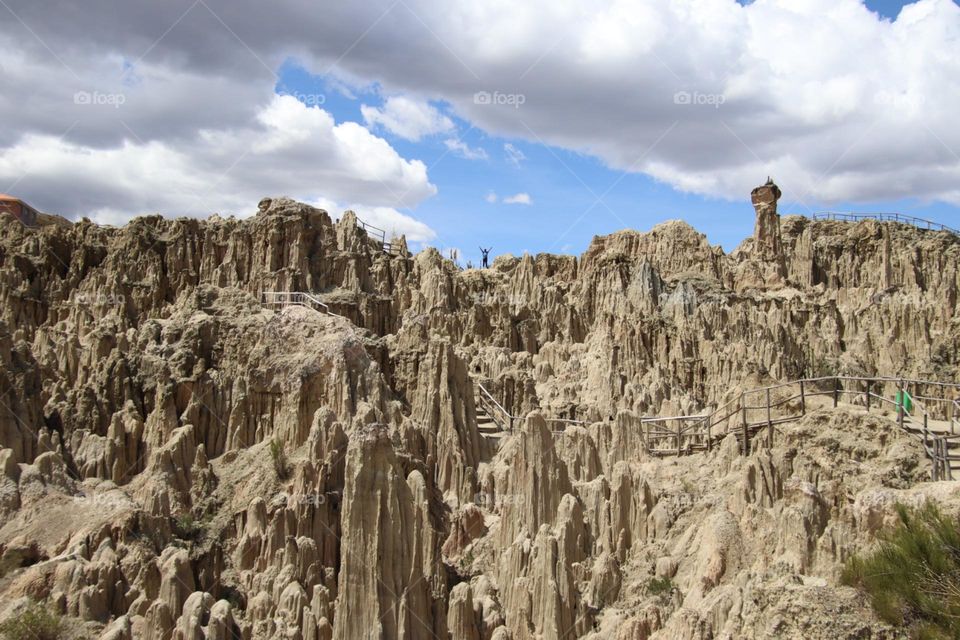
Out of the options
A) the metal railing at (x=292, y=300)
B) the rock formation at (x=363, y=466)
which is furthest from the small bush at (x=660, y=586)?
the metal railing at (x=292, y=300)

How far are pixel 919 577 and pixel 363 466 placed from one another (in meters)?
15.6

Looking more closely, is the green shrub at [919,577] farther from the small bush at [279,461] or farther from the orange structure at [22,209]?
the orange structure at [22,209]

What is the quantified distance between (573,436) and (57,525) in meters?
18.9

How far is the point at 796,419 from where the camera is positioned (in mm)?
26078

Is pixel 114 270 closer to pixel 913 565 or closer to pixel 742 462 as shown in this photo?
pixel 742 462

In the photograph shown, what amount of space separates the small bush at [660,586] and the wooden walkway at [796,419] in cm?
544

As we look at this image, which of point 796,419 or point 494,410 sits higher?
point 494,410

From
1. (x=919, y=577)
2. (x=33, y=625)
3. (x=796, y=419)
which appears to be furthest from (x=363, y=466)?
(x=919, y=577)

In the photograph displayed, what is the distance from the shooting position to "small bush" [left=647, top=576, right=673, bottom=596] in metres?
24.2

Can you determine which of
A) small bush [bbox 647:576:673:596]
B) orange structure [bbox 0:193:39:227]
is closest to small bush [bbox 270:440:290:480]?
small bush [bbox 647:576:673:596]

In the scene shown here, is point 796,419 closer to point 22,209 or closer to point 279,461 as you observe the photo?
point 279,461

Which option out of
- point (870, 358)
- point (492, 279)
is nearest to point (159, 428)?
point (492, 279)

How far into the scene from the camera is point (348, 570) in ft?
79.9

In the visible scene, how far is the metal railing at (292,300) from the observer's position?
39.9 metres
